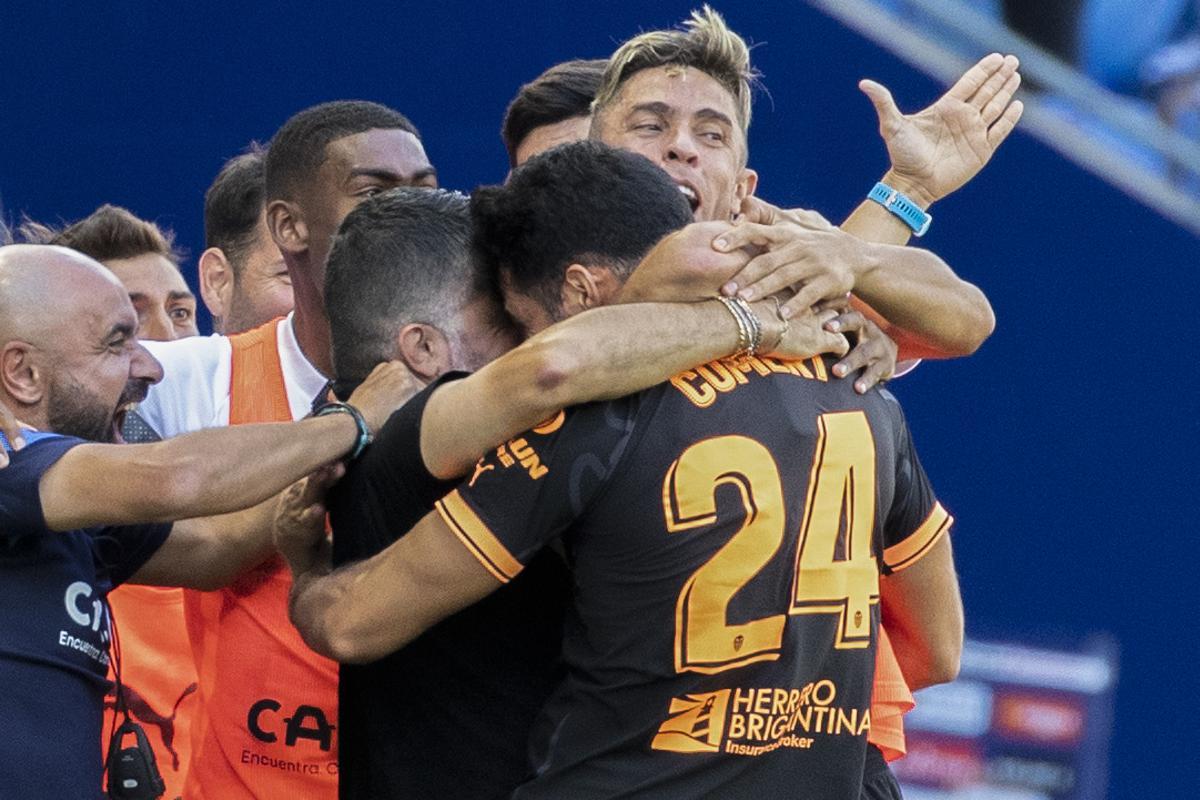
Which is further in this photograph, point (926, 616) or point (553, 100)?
point (553, 100)

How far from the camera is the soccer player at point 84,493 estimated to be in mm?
2551

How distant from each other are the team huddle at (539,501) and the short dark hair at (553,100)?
35.7 inches

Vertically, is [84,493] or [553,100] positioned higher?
[553,100]

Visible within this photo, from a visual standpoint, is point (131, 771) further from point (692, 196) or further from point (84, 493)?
point (692, 196)

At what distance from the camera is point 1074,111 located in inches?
204

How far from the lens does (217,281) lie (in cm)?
508

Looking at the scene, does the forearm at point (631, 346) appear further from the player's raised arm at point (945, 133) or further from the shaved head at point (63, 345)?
the shaved head at point (63, 345)

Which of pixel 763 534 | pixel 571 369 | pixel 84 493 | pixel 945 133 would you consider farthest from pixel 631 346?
pixel 945 133

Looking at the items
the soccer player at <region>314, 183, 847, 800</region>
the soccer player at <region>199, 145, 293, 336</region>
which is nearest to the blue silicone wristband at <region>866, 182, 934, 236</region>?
the soccer player at <region>314, 183, 847, 800</region>

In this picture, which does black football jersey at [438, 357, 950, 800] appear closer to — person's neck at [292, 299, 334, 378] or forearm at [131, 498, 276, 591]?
forearm at [131, 498, 276, 591]

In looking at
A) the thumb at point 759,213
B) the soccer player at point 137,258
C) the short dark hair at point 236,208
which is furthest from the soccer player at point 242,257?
the thumb at point 759,213

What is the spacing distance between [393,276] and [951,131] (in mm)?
1015

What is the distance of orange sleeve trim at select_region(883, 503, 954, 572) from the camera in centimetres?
267

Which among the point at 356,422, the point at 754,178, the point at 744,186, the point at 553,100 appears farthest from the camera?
the point at 553,100
